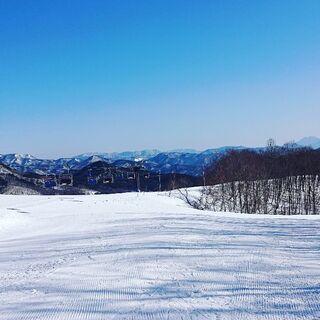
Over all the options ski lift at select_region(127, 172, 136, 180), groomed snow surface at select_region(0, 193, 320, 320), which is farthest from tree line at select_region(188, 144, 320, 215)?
groomed snow surface at select_region(0, 193, 320, 320)

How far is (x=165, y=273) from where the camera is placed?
880cm

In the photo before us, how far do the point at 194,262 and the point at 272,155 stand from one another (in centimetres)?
8000

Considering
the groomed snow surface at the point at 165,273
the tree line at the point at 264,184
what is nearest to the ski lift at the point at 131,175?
the tree line at the point at 264,184

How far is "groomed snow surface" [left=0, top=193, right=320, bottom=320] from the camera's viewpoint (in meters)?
6.61

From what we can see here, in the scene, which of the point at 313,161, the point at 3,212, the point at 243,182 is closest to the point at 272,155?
the point at 313,161

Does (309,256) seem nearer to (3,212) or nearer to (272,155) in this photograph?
(3,212)

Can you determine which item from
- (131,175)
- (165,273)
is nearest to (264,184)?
(131,175)

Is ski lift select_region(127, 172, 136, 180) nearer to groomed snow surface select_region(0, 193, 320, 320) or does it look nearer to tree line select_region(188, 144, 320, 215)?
tree line select_region(188, 144, 320, 215)

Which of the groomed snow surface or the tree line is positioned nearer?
the groomed snow surface

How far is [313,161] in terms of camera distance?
75250mm

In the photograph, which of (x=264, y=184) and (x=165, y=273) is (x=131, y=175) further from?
(x=165, y=273)

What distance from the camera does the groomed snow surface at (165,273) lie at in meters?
6.61

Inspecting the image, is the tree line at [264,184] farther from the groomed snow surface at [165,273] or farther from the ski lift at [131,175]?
the groomed snow surface at [165,273]

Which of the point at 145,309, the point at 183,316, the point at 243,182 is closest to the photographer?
the point at 183,316
